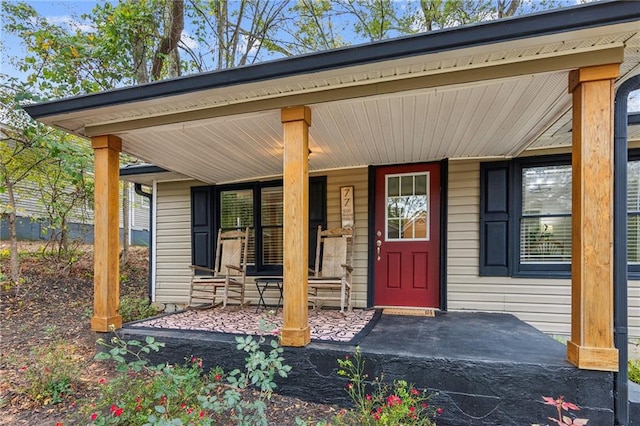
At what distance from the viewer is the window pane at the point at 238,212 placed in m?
4.97

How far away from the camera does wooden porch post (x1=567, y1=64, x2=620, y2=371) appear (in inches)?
74.0

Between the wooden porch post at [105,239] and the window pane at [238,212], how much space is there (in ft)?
6.54

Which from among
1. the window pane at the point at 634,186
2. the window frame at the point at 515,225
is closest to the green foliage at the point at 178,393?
the window frame at the point at 515,225

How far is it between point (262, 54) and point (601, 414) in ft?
31.1

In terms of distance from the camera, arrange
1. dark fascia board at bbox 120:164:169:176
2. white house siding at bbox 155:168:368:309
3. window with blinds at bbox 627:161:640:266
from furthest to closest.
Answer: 1. white house siding at bbox 155:168:368:309
2. dark fascia board at bbox 120:164:169:176
3. window with blinds at bbox 627:161:640:266

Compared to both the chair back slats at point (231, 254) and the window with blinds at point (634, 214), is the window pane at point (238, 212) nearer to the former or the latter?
the chair back slats at point (231, 254)

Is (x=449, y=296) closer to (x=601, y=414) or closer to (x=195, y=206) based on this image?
(x=601, y=414)

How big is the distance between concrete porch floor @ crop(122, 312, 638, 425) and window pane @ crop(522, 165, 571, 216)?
1588 millimetres

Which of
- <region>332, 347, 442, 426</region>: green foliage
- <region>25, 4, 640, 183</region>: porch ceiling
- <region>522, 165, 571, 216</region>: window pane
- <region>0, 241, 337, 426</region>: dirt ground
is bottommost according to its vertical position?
<region>0, 241, 337, 426</region>: dirt ground

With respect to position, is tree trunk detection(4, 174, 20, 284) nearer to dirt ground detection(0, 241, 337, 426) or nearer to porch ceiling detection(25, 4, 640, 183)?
dirt ground detection(0, 241, 337, 426)

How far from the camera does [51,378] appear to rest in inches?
100.0

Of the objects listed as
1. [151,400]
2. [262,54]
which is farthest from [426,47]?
[262,54]

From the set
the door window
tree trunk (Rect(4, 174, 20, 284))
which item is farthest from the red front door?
tree trunk (Rect(4, 174, 20, 284))

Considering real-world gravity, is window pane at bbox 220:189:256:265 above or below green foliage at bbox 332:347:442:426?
above
